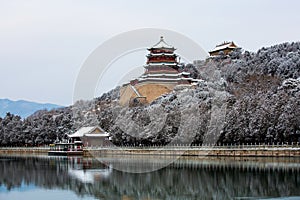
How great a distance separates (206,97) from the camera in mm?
46281

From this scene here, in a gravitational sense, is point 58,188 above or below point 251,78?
below

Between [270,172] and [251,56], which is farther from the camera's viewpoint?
[251,56]

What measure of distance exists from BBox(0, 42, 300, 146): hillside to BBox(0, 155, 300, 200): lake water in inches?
151

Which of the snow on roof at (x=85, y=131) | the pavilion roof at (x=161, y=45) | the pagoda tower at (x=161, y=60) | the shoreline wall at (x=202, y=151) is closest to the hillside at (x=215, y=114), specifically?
the shoreline wall at (x=202, y=151)

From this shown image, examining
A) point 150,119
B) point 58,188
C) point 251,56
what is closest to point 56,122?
point 150,119

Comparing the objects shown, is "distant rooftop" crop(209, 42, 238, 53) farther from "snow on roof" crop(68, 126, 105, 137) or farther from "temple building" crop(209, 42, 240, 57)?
"snow on roof" crop(68, 126, 105, 137)

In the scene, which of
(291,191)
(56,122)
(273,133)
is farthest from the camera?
(56,122)

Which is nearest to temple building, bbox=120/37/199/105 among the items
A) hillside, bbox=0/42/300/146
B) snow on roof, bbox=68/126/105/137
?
hillside, bbox=0/42/300/146

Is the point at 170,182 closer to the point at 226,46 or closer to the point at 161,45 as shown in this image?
the point at 161,45

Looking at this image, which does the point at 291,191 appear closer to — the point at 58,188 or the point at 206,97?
the point at 58,188

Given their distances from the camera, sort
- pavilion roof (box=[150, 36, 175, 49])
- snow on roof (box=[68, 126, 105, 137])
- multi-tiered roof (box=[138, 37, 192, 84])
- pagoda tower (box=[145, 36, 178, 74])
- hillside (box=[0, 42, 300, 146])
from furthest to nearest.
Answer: pavilion roof (box=[150, 36, 175, 49]) < pagoda tower (box=[145, 36, 178, 74]) < multi-tiered roof (box=[138, 37, 192, 84]) < snow on roof (box=[68, 126, 105, 137]) < hillside (box=[0, 42, 300, 146])

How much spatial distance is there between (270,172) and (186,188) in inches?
219

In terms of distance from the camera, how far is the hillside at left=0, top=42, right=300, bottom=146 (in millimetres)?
37438

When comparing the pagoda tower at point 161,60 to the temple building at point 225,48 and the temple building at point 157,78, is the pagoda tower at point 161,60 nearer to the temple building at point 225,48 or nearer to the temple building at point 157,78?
the temple building at point 157,78
